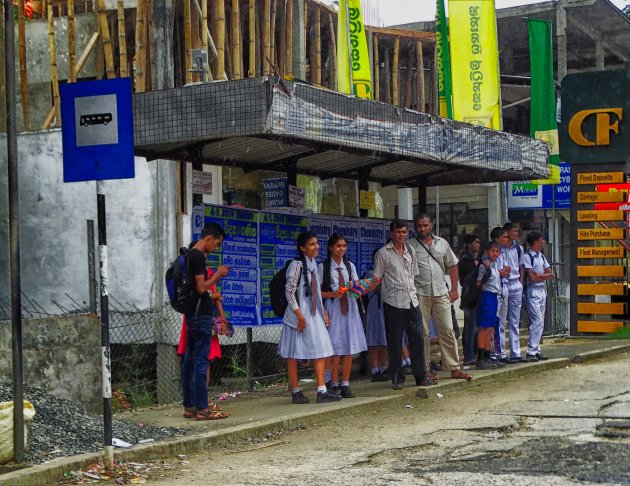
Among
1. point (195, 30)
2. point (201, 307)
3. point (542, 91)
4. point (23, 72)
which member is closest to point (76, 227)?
point (23, 72)

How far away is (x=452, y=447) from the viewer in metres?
8.48

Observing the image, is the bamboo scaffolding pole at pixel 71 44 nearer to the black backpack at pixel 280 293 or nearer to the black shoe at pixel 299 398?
the black backpack at pixel 280 293

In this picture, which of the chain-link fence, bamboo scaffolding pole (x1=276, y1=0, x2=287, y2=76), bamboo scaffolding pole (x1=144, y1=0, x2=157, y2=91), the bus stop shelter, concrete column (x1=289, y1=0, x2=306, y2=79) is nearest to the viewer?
the bus stop shelter

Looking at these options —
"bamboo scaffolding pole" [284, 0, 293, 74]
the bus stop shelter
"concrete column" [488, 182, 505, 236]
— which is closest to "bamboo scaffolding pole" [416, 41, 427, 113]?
"concrete column" [488, 182, 505, 236]

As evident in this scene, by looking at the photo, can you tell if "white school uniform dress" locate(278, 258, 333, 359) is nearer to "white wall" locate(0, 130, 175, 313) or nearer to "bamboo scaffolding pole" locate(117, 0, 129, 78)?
"white wall" locate(0, 130, 175, 313)

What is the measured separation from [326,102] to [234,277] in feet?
8.22

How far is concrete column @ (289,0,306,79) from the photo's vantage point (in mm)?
20734

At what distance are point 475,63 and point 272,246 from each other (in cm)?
858

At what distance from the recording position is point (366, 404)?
11.2 m

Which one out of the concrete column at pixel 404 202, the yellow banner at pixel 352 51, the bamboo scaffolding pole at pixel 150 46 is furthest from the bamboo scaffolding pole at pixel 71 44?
the concrete column at pixel 404 202

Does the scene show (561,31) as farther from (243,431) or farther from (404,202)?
(243,431)

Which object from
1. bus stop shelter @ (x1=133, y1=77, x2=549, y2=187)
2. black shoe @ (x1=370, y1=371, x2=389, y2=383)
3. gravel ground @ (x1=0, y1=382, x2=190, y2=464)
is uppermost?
bus stop shelter @ (x1=133, y1=77, x2=549, y2=187)

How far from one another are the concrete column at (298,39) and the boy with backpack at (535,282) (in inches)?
282

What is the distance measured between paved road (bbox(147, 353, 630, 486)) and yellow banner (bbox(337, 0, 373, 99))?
8.87 meters
